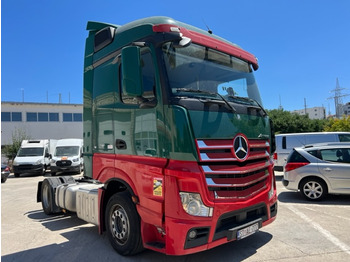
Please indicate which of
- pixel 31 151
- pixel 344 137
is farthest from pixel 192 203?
pixel 31 151

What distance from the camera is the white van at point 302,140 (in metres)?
12.8

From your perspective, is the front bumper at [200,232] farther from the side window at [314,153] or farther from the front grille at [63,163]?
the front grille at [63,163]

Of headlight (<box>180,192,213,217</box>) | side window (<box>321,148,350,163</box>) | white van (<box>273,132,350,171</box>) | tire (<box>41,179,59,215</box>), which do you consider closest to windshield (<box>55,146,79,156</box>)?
tire (<box>41,179,59,215</box>)

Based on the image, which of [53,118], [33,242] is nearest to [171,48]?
[33,242]

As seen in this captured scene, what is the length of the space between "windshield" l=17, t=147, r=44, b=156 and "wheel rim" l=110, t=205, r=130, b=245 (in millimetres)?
18445

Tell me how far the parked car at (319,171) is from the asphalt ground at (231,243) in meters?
0.50

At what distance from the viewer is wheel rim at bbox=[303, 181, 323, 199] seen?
25.3 feet

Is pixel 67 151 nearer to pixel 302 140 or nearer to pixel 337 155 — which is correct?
pixel 302 140

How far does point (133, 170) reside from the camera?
388cm

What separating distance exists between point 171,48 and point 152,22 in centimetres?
49

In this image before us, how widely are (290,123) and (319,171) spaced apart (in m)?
35.0

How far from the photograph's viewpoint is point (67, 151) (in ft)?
65.6

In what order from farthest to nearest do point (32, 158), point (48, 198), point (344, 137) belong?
1. point (32, 158)
2. point (344, 137)
3. point (48, 198)

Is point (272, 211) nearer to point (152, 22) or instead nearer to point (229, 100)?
point (229, 100)
